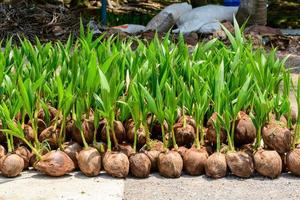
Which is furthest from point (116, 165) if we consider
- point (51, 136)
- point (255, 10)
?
point (255, 10)

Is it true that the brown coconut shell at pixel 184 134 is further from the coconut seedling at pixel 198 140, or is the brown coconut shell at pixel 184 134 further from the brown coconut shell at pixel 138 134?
the brown coconut shell at pixel 138 134

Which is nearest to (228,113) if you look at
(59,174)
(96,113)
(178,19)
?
(96,113)

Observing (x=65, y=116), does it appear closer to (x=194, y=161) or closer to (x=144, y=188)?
(x=144, y=188)

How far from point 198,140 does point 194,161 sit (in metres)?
0.16

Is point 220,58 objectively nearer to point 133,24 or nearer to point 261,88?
point 261,88

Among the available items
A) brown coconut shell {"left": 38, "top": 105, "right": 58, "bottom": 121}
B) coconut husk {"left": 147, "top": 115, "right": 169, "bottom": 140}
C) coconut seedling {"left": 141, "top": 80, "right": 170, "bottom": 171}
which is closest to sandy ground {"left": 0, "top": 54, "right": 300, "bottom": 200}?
coconut seedling {"left": 141, "top": 80, "right": 170, "bottom": 171}

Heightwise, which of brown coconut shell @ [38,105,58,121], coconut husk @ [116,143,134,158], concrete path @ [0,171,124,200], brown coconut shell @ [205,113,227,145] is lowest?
concrete path @ [0,171,124,200]

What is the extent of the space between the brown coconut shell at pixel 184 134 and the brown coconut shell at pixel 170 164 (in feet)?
0.55

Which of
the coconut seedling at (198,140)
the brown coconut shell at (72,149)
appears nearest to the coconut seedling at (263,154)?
the coconut seedling at (198,140)

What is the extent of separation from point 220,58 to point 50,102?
1.20m

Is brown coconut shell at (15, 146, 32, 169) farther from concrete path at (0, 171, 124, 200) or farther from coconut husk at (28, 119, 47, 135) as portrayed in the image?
coconut husk at (28, 119, 47, 135)

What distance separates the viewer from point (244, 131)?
12.4 ft

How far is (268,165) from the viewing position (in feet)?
11.8

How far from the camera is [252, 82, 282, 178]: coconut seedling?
3592mm
